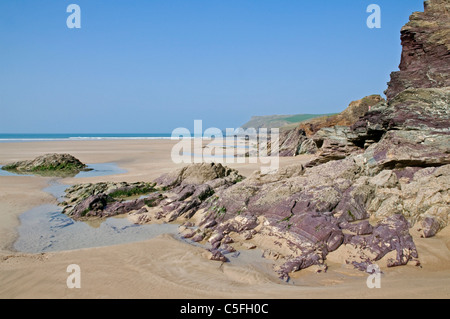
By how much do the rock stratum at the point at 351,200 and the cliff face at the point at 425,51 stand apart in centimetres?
4

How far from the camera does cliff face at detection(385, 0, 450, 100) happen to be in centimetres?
959

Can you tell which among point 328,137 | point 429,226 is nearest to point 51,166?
point 328,137

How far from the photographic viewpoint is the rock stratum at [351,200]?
640 centimetres

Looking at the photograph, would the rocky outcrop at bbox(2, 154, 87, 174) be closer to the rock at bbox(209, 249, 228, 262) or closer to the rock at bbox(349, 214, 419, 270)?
the rock at bbox(209, 249, 228, 262)

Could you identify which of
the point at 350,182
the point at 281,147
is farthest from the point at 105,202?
the point at 281,147

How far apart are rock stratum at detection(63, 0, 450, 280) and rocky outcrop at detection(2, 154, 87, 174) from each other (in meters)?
10.2

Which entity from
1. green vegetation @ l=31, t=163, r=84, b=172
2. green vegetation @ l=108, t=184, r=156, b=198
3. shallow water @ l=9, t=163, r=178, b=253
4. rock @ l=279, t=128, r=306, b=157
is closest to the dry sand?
shallow water @ l=9, t=163, r=178, b=253

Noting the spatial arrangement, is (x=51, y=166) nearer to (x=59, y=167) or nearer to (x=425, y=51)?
(x=59, y=167)

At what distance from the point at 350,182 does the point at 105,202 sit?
7669mm

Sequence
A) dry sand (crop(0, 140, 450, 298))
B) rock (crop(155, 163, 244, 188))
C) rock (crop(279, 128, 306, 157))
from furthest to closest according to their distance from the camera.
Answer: rock (crop(279, 128, 306, 157))
rock (crop(155, 163, 244, 188))
dry sand (crop(0, 140, 450, 298))

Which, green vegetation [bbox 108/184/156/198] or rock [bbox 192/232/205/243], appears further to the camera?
green vegetation [bbox 108/184/156/198]

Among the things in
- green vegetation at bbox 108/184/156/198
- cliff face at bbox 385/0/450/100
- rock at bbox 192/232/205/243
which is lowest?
rock at bbox 192/232/205/243

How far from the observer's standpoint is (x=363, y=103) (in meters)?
27.6

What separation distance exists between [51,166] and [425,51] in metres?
21.2
